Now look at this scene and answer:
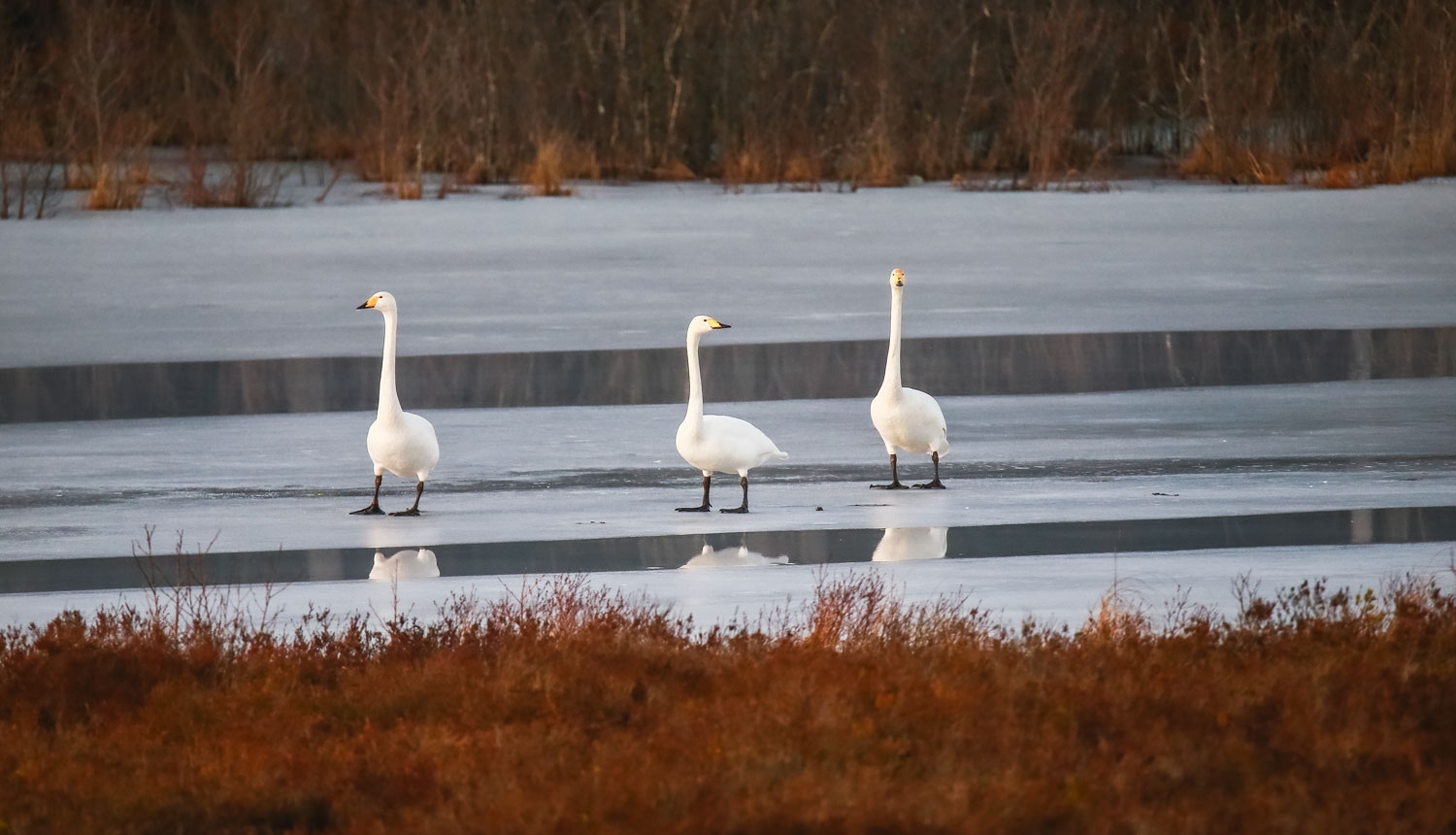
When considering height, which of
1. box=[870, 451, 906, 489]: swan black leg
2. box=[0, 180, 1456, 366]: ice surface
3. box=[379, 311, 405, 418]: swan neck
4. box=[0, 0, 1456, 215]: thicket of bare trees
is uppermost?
box=[0, 0, 1456, 215]: thicket of bare trees

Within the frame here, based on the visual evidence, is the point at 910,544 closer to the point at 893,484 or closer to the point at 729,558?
the point at 729,558

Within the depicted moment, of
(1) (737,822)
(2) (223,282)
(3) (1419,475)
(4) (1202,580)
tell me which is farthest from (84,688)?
Result: (2) (223,282)

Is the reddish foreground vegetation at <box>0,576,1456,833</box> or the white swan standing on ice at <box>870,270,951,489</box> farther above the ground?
the white swan standing on ice at <box>870,270,951,489</box>

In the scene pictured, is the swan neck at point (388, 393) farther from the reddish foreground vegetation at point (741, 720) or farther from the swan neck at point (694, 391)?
the reddish foreground vegetation at point (741, 720)

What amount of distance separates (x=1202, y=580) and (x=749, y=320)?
8981 millimetres

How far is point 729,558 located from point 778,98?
19.8 m

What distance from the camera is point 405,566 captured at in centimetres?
782

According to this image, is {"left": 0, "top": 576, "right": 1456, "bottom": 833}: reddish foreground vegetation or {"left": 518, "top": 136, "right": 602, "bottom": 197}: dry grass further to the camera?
{"left": 518, "top": 136, "right": 602, "bottom": 197}: dry grass

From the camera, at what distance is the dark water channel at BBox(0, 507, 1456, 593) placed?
25.3ft

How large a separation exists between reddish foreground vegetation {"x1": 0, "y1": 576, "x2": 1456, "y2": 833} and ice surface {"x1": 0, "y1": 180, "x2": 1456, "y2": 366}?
337 inches

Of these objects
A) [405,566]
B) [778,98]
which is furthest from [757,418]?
[778,98]

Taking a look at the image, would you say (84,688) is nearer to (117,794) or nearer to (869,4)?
(117,794)

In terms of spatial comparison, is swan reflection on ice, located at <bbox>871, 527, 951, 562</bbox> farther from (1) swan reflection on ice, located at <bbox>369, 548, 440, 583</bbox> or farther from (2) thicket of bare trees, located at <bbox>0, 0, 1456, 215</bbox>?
(2) thicket of bare trees, located at <bbox>0, 0, 1456, 215</bbox>

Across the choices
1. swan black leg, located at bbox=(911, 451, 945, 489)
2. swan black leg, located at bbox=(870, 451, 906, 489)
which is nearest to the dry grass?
swan black leg, located at bbox=(870, 451, 906, 489)
